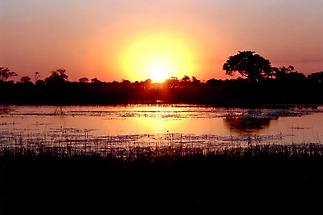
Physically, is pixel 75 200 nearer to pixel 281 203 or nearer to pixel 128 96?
pixel 281 203

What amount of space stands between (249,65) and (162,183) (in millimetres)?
86357

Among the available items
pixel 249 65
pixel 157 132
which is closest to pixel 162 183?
pixel 157 132

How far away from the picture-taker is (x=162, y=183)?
13.7 meters

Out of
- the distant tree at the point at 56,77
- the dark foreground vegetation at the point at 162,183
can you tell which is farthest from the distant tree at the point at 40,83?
the dark foreground vegetation at the point at 162,183

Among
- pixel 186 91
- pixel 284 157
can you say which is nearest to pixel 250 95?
pixel 186 91

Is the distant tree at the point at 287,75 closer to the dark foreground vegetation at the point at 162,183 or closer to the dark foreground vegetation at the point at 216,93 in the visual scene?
the dark foreground vegetation at the point at 216,93

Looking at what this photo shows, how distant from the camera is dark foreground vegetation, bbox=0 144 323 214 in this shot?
1166 cm

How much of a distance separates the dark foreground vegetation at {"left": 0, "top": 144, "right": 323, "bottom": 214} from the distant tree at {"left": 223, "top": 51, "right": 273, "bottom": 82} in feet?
269

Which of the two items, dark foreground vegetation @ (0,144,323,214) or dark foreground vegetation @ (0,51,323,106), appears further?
dark foreground vegetation @ (0,51,323,106)

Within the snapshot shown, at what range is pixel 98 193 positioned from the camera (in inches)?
502

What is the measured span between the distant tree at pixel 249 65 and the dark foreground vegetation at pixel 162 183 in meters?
81.9

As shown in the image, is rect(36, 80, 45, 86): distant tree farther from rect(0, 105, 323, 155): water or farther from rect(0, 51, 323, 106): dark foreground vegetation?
rect(0, 105, 323, 155): water

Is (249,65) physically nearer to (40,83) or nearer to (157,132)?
(40,83)

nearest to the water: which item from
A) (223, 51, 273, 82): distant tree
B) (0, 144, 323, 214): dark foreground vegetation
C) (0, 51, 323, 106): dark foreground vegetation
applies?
(0, 144, 323, 214): dark foreground vegetation
